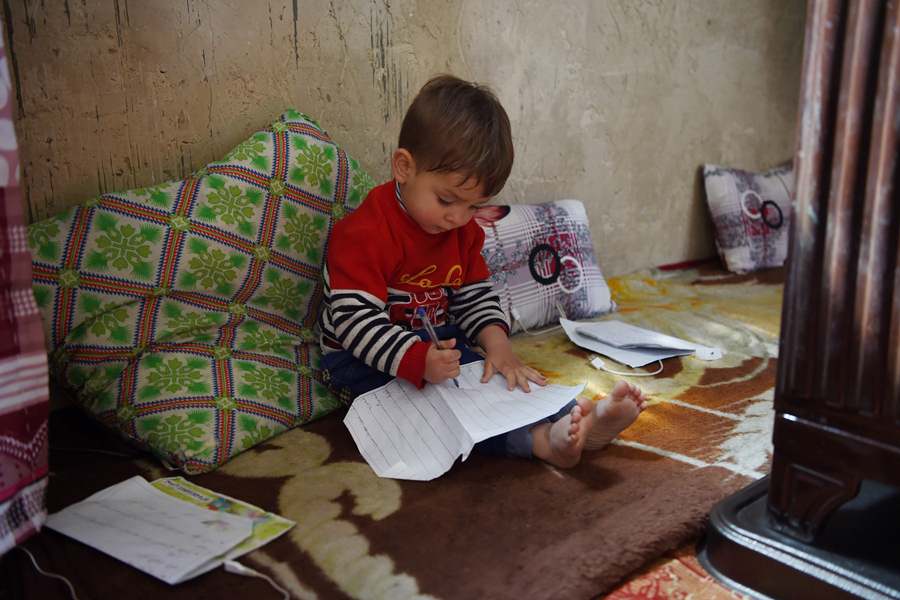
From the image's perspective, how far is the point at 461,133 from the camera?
1412 mm

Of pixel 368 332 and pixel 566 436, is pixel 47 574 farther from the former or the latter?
pixel 566 436

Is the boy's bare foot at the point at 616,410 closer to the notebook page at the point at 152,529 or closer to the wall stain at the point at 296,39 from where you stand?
the notebook page at the point at 152,529

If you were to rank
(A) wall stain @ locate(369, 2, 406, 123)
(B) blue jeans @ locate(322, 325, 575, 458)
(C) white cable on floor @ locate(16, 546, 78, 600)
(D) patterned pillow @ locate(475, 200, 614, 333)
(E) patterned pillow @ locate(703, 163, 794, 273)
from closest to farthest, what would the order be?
(C) white cable on floor @ locate(16, 546, 78, 600)
(B) blue jeans @ locate(322, 325, 575, 458)
(A) wall stain @ locate(369, 2, 406, 123)
(D) patterned pillow @ locate(475, 200, 614, 333)
(E) patterned pillow @ locate(703, 163, 794, 273)

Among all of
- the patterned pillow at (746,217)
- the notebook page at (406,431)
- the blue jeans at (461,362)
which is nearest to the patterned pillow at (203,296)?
the blue jeans at (461,362)

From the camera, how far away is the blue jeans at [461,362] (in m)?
1.41

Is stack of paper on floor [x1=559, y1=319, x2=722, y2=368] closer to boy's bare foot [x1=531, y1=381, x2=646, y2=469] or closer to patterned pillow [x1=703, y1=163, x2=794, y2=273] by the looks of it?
boy's bare foot [x1=531, y1=381, x2=646, y2=469]

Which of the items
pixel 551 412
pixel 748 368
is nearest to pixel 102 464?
pixel 551 412

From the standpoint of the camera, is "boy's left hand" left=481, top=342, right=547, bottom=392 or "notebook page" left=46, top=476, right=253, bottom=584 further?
"boy's left hand" left=481, top=342, right=547, bottom=392

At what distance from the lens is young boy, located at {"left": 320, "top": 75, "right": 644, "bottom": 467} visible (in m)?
1.40

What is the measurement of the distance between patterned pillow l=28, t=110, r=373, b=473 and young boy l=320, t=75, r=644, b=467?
11 centimetres

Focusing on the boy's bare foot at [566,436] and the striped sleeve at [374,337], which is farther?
the striped sleeve at [374,337]

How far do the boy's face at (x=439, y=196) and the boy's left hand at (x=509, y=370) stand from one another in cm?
27

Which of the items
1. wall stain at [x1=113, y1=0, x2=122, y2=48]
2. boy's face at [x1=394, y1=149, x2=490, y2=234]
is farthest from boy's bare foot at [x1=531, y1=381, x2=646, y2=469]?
wall stain at [x1=113, y1=0, x2=122, y2=48]

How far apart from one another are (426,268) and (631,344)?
0.62 metres
